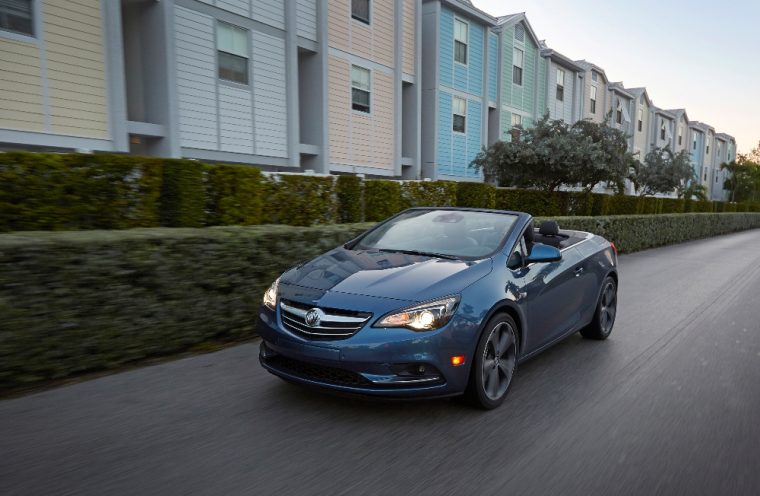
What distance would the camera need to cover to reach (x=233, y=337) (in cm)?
625

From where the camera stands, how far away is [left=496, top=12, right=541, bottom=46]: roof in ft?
86.2

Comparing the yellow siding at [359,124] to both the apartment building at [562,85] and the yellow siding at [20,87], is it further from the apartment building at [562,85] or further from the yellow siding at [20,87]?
the apartment building at [562,85]

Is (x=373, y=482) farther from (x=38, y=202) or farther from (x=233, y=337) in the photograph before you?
(x=38, y=202)

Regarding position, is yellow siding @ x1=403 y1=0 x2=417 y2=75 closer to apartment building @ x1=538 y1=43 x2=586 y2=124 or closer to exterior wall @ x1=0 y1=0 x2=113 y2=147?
exterior wall @ x1=0 y1=0 x2=113 y2=147

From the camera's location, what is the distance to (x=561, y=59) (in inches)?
1237

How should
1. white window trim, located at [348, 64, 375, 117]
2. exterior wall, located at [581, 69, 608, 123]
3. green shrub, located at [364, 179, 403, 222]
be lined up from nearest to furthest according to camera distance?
green shrub, located at [364, 179, 403, 222], white window trim, located at [348, 64, 375, 117], exterior wall, located at [581, 69, 608, 123]

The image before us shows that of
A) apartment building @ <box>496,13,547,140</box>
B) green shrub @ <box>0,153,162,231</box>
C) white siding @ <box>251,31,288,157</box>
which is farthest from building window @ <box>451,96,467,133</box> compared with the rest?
green shrub @ <box>0,153,162,231</box>

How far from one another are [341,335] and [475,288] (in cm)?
104

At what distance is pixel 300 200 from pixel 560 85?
1040 inches

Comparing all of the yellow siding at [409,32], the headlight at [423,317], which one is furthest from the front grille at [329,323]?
the yellow siding at [409,32]

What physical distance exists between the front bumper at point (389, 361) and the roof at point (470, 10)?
831 inches

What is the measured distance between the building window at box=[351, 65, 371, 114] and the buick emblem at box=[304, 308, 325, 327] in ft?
49.5

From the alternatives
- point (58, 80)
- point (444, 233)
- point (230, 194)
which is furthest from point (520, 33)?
point (444, 233)

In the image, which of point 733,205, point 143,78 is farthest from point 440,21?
point 733,205
